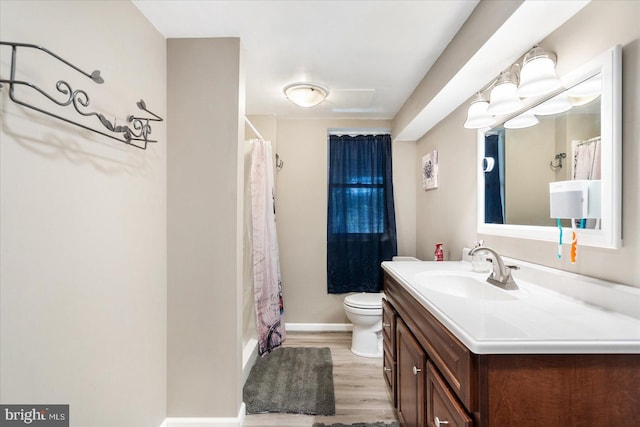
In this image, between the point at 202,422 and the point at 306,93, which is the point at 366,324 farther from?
the point at 306,93

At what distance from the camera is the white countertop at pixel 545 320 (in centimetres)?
69

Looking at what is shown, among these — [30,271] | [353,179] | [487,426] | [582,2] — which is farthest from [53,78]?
[353,179]

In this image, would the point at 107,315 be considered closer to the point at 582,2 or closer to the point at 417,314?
the point at 417,314

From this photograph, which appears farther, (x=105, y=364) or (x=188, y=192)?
(x=188, y=192)

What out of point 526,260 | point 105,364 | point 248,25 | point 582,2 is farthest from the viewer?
point 248,25

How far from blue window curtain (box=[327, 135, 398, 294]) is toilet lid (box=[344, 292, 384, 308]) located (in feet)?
1.24

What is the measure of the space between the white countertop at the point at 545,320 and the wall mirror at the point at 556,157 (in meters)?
0.20

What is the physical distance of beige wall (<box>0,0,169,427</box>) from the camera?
0.80 metres

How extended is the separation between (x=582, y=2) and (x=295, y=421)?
7.79ft

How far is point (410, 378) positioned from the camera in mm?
1288

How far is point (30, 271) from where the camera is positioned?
2.74 feet

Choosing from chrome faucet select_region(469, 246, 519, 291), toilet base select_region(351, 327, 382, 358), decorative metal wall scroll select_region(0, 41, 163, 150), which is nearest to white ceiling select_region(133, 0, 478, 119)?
decorative metal wall scroll select_region(0, 41, 163, 150)

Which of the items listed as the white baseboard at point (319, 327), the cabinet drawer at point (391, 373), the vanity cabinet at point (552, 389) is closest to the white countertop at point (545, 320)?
the vanity cabinet at point (552, 389)

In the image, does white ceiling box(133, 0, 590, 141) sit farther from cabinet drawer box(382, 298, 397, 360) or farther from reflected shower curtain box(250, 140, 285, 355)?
cabinet drawer box(382, 298, 397, 360)
